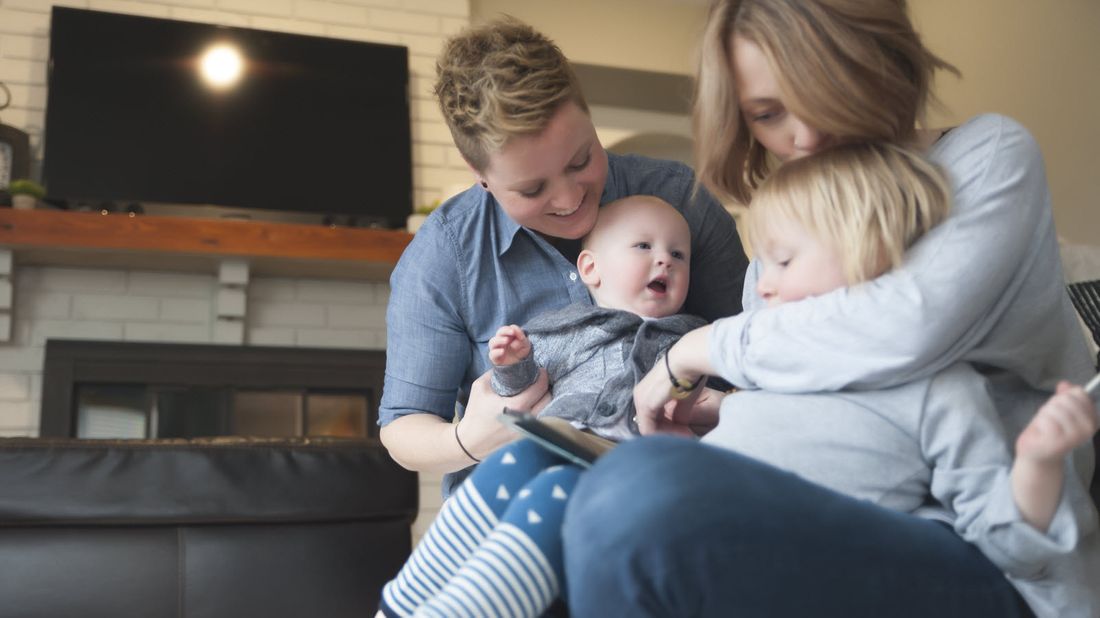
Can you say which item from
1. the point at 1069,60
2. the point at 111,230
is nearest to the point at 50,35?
the point at 111,230

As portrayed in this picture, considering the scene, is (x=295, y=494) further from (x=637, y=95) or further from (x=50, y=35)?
(x=637, y=95)

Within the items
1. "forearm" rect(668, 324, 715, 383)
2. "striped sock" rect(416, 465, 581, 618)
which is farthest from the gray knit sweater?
"striped sock" rect(416, 465, 581, 618)

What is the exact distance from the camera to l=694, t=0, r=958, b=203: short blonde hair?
1.20 meters

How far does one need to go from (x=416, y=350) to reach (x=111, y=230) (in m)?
2.64

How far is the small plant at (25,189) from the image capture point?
157 inches

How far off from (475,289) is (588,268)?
7.0 inches

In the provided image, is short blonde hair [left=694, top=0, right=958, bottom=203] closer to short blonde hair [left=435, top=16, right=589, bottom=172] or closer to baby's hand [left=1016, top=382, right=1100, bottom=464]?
short blonde hair [left=435, top=16, right=589, bottom=172]

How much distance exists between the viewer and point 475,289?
1742 mm

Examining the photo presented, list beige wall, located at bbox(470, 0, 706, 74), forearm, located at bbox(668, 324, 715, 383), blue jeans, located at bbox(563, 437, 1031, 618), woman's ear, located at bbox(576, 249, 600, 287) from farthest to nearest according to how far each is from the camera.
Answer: beige wall, located at bbox(470, 0, 706, 74), woman's ear, located at bbox(576, 249, 600, 287), forearm, located at bbox(668, 324, 715, 383), blue jeans, located at bbox(563, 437, 1031, 618)

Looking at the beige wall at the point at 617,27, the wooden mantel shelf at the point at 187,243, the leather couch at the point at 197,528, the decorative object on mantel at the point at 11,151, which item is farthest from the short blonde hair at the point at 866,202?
the beige wall at the point at 617,27

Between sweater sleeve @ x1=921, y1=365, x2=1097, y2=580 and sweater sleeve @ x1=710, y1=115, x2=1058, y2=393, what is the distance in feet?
0.13

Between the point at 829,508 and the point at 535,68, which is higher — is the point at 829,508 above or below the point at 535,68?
below

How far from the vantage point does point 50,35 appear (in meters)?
4.22

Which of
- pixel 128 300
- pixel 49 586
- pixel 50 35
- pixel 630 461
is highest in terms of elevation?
pixel 50 35
